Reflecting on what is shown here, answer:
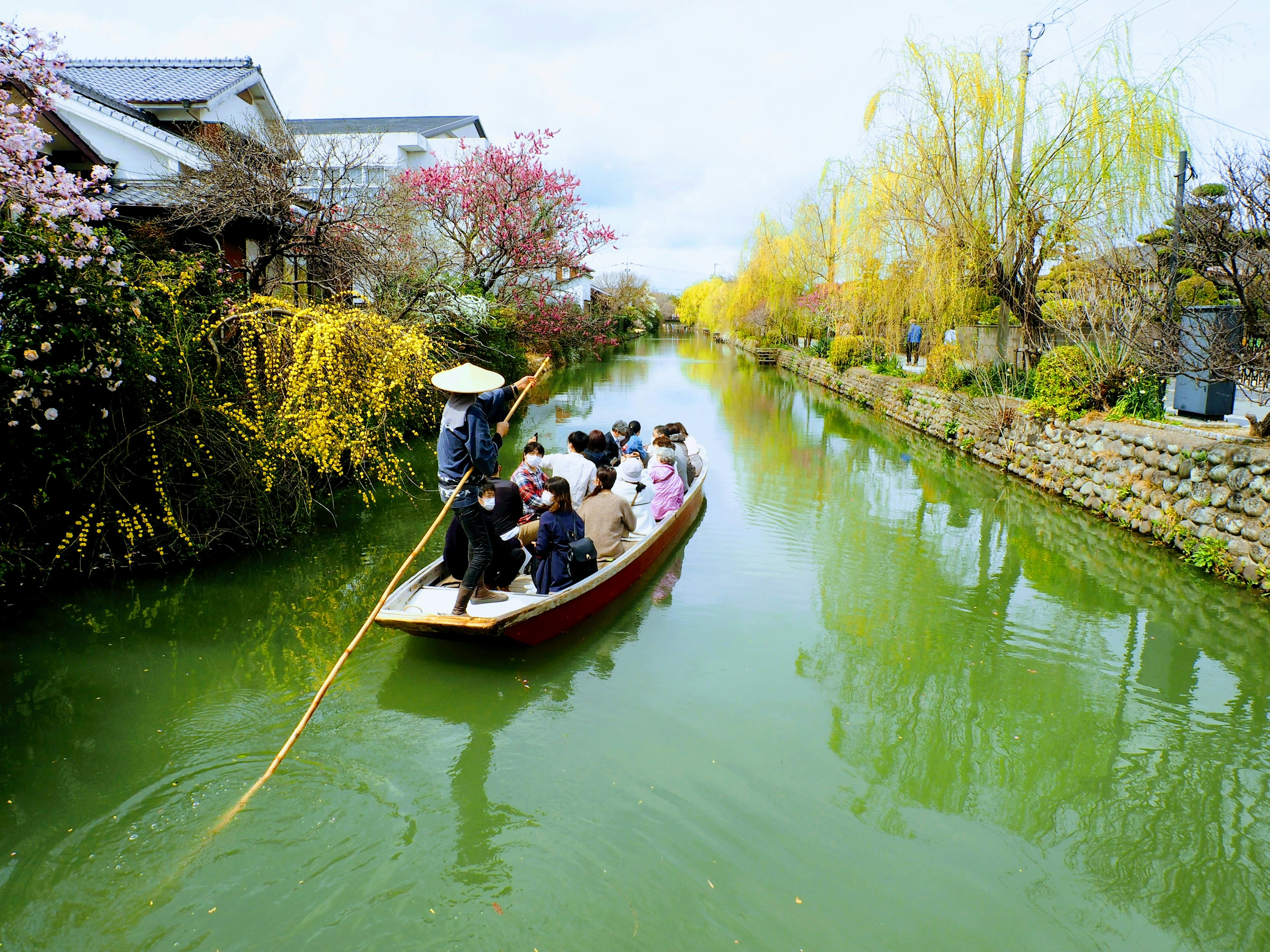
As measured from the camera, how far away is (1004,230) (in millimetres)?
13508

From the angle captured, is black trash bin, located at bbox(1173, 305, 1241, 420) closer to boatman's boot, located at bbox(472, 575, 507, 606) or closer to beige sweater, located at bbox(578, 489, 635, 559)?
beige sweater, located at bbox(578, 489, 635, 559)

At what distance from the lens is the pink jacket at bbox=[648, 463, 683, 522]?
8016 mm

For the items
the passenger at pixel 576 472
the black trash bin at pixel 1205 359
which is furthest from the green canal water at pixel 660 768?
the black trash bin at pixel 1205 359

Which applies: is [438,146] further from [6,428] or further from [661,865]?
[661,865]

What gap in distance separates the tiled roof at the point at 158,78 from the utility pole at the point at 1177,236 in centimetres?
1493

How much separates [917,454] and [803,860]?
38.7ft

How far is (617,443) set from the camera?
9.70 m

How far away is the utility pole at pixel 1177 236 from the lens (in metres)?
8.83

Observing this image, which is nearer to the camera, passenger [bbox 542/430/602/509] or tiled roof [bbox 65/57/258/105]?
passenger [bbox 542/430/602/509]

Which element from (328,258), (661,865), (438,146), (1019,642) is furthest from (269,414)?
(438,146)

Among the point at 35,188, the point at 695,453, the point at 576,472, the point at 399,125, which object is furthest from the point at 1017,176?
the point at 399,125

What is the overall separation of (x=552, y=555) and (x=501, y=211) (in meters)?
11.2

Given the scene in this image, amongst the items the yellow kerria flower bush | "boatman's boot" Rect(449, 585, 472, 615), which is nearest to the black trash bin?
"boatman's boot" Rect(449, 585, 472, 615)

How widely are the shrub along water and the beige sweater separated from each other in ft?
7.25
